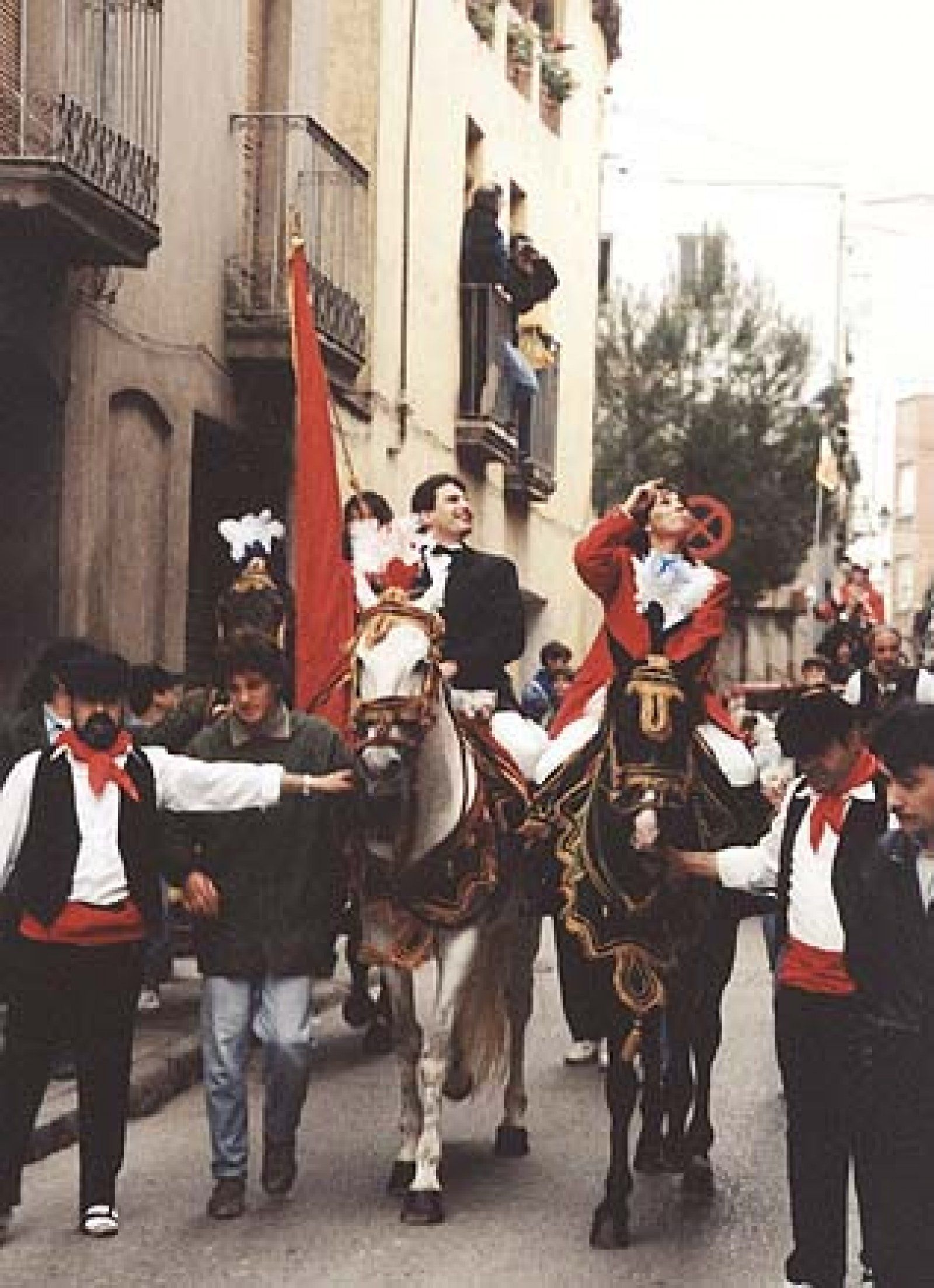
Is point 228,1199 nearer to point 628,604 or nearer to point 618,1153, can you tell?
point 618,1153

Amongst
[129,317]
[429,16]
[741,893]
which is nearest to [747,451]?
[429,16]

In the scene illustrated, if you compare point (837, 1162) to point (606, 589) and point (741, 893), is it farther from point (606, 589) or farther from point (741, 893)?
point (606, 589)

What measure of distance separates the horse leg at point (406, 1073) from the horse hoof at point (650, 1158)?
89 centimetres

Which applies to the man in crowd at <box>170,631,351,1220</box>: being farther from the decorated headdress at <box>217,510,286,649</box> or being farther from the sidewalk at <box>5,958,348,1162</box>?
the sidewalk at <box>5,958,348,1162</box>

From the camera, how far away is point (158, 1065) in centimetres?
1133

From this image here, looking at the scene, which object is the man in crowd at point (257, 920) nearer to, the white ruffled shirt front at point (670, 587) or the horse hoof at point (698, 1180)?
the white ruffled shirt front at point (670, 587)

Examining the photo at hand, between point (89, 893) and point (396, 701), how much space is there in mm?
1134

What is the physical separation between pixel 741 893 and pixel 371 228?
13.3 m

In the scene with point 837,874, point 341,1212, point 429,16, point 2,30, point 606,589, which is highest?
point 429,16

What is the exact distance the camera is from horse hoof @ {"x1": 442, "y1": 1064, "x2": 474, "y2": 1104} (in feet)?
32.1

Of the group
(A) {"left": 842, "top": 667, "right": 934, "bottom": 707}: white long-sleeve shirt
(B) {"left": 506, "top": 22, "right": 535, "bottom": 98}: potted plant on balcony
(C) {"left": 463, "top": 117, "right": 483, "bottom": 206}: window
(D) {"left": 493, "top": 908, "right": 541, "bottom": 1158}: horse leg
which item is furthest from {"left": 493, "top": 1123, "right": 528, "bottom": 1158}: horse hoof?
(B) {"left": 506, "top": 22, "right": 535, "bottom": 98}: potted plant on balcony

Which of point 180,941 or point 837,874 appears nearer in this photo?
point 837,874

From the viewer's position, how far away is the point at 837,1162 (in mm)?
7250

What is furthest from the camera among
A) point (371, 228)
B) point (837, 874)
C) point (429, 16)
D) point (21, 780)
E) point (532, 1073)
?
point (429, 16)
